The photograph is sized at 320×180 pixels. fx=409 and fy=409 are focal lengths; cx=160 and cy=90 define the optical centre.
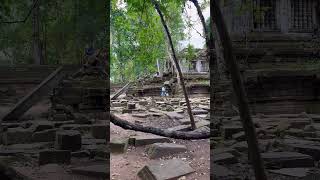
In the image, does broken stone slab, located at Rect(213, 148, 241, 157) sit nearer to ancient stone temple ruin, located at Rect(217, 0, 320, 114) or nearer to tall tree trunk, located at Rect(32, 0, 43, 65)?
ancient stone temple ruin, located at Rect(217, 0, 320, 114)

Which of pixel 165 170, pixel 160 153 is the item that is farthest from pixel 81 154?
pixel 160 153

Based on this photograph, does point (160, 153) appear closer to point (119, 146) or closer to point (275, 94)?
point (119, 146)

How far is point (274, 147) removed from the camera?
12.6ft

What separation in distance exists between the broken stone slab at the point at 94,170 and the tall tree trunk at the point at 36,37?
A: 3.57 ft

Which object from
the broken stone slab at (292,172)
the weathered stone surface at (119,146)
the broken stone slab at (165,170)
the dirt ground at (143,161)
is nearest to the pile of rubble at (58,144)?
the broken stone slab at (292,172)

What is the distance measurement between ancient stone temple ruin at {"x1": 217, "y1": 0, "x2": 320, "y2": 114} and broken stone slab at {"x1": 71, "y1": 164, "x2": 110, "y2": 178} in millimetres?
1364

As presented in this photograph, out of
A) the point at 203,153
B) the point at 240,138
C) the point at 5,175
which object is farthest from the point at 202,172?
the point at 5,175

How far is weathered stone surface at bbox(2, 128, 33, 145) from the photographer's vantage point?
3738 millimetres

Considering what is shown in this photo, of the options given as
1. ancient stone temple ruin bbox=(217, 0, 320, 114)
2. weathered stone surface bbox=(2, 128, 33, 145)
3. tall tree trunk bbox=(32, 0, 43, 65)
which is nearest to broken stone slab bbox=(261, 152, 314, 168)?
ancient stone temple ruin bbox=(217, 0, 320, 114)

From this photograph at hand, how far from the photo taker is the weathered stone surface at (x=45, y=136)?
12.6 ft

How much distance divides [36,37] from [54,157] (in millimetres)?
1157

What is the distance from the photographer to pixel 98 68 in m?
→ 4.03

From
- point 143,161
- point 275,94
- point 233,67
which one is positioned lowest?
point 143,161

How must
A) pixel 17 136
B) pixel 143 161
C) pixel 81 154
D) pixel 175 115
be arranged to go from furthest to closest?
pixel 175 115, pixel 143 161, pixel 81 154, pixel 17 136
